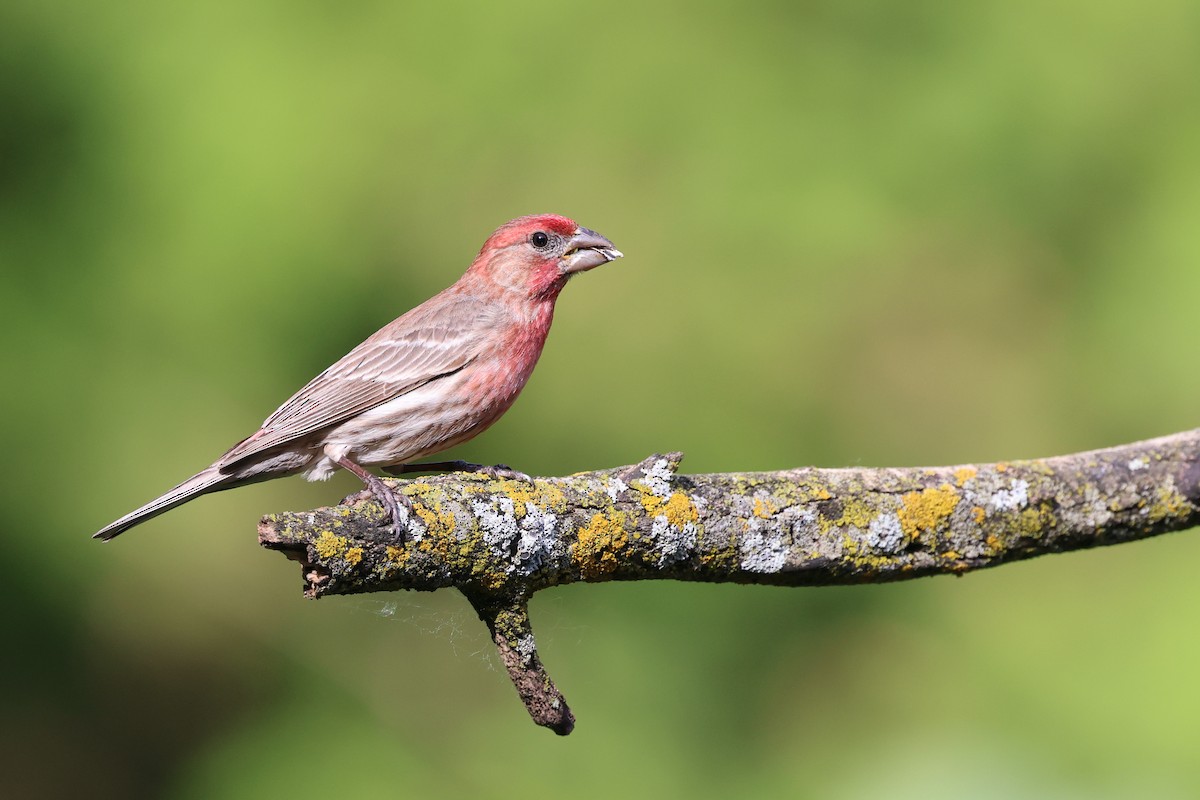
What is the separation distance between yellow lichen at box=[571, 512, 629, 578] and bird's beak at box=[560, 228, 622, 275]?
181 centimetres

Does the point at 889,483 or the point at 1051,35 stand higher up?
the point at 1051,35

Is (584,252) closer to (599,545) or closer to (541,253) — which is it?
(541,253)

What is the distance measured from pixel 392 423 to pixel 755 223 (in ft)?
7.01

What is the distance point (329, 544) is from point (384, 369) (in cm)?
180

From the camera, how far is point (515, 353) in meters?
4.36

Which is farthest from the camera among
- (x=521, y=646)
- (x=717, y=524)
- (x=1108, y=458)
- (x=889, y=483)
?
(x=1108, y=458)

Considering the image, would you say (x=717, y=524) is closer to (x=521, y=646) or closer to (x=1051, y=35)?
(x=521, y=646)

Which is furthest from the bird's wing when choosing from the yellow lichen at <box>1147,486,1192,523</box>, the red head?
the yellow lichen at <box>1147,486,1192,523</box>

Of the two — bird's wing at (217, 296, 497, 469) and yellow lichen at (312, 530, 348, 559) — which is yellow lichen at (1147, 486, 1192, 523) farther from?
yellow lichen at (312, 530, 348, 559)

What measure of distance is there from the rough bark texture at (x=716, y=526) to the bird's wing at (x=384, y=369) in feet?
3.82

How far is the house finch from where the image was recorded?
13.5 ft

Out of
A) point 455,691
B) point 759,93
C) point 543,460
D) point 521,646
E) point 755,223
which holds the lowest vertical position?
point 455,691

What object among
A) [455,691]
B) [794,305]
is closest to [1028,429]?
[794,305]

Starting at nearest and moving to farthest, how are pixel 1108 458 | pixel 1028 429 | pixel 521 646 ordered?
pixel 521 646
pixel 1108 458
pixel 1028 429
